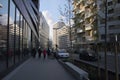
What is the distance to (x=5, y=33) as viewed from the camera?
16531 millimetres

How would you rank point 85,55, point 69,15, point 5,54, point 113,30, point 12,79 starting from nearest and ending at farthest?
point 12,79
point 5,54
point 69,15
point 85,55
point 113,30

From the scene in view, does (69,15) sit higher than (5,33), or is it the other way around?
(69,15)

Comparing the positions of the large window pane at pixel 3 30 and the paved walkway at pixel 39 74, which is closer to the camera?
the large window pane at pixel 3 30

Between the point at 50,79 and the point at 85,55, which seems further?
the point at 85,55

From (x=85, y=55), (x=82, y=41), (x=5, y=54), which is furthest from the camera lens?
(x=82, y=41)

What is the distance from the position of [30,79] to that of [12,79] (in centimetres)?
92

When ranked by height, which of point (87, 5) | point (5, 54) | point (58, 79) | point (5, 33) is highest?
point (87, 5)

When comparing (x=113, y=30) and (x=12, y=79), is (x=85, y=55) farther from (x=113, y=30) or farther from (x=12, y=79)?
(x=113, y=30)

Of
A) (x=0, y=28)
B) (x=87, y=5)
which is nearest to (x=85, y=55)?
(x=87, y=5)

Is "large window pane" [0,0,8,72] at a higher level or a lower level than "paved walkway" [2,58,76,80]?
higher

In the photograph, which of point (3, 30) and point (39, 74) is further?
point (39, 74)

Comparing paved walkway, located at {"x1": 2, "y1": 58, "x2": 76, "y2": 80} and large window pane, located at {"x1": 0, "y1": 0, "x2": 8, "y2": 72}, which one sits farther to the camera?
paved walkway, located at {"x1": 2, "y1": 58, "x2": 76, "y2": 80}

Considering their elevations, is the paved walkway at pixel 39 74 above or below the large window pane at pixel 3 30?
below

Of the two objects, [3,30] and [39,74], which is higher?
[3,30]
